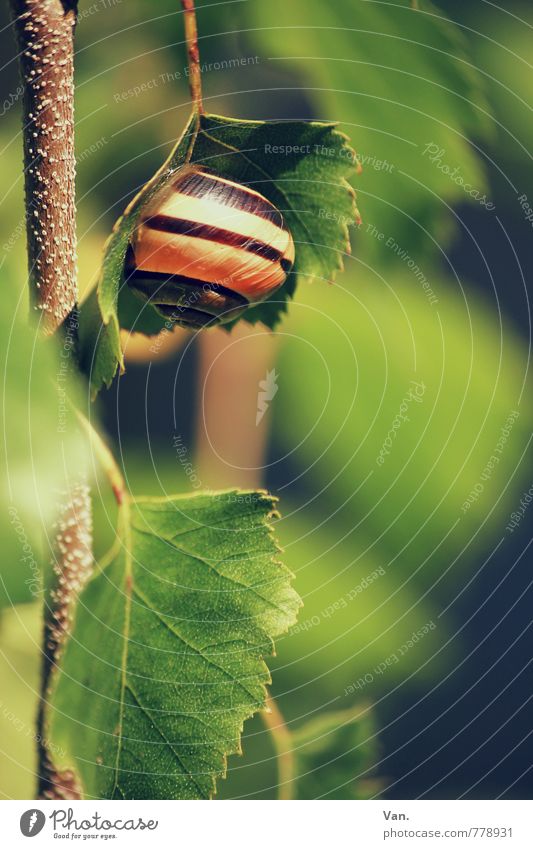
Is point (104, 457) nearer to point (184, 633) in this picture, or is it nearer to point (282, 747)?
point (184, 633)

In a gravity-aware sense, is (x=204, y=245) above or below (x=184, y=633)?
above

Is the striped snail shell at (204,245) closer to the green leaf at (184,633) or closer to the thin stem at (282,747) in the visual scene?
the green leaf at (184,633)

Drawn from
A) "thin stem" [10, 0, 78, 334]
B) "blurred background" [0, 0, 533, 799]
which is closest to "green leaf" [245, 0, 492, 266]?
"blurred background" [0, 0, 533, 799]

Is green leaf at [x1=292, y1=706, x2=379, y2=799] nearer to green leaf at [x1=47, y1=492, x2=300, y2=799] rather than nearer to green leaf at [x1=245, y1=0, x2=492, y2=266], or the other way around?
green leaf at [x1=47, y1=492, x2=300, y2=799]

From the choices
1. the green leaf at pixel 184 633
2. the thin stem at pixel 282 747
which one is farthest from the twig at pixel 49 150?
Answer: the thin stem at pixel 282 747

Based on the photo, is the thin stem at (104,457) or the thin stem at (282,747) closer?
the thin stem at (104,457)

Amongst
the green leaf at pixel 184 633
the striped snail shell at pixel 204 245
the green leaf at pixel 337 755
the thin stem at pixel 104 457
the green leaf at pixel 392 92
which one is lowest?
the green leaf at pixel 337 755

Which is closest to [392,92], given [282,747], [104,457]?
[104,457]

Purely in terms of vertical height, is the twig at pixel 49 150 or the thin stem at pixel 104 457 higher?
the twig at pixel 49 150
